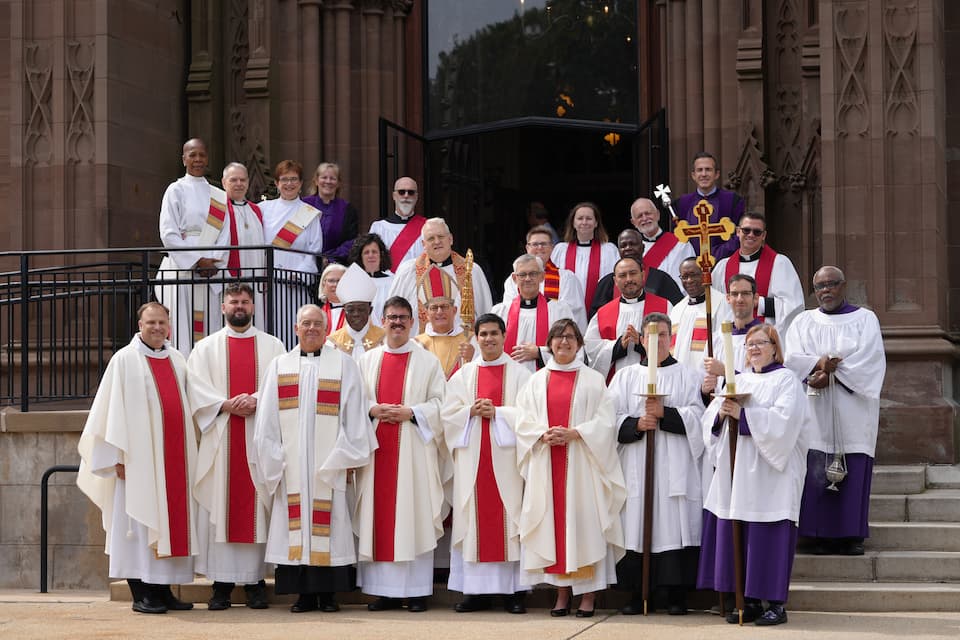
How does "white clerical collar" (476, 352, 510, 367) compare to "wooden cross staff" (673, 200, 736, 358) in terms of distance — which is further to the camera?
"white clerical collar" (476, 352, 510, 367)

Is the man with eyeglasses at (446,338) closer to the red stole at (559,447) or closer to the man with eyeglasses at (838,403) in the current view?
the red stole at (559,447)

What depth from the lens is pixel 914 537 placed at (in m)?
11.1

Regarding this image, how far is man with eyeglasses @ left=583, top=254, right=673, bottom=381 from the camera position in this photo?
37.1 feet

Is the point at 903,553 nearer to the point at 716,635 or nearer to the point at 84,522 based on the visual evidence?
the point at 716,635

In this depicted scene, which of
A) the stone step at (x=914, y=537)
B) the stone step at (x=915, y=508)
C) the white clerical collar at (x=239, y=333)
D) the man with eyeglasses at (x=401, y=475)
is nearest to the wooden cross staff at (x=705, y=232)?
the man with eyeglasses at (x=401, y=475)

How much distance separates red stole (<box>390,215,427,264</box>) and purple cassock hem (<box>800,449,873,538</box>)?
4384 mm

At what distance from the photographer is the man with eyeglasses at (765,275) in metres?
12.1

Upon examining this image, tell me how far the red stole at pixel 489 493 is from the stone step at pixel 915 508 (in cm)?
291

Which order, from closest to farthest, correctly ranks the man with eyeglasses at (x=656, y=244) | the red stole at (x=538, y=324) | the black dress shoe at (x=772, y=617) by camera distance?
the black dress shoe at (x=772, y=617) → the red stole at (x=538, y=324) → the man with eyeglasses at (x=656, y=244)

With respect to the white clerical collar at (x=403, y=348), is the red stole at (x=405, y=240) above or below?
above

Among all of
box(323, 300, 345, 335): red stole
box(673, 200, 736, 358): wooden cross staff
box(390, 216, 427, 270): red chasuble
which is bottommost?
box(323, 300, 345, 335): red stole

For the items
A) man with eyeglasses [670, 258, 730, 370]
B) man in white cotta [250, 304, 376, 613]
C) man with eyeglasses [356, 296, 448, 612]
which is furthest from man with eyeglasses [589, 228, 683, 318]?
man in white cotta [250, 304, 376, 613]

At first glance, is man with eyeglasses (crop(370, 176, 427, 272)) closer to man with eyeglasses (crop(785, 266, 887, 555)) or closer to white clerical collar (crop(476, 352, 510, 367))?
white clerical collar (crop(476, 352, 510, 367))

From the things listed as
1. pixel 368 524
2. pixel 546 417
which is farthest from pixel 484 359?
pixel 368 524
